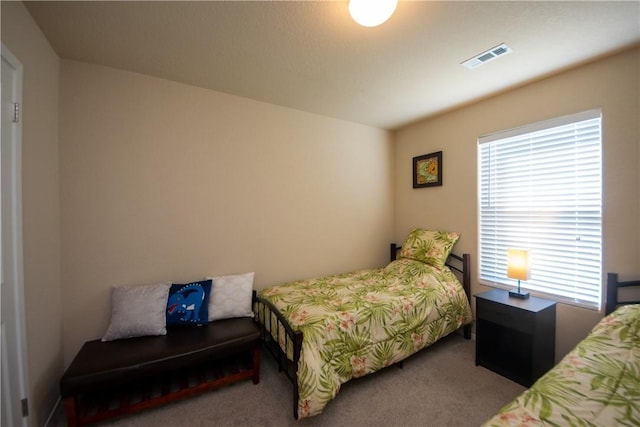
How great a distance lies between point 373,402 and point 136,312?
1914 millimetres

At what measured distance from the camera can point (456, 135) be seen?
9.95ft

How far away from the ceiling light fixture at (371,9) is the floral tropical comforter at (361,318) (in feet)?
6.34

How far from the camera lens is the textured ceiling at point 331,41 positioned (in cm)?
154

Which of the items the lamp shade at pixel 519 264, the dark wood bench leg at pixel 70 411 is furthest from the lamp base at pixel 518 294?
the dark wood bench leg at pixel 70 411

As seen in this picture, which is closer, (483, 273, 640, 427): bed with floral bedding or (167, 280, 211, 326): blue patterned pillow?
(483, 273, 640, 427): bed with floral bedding

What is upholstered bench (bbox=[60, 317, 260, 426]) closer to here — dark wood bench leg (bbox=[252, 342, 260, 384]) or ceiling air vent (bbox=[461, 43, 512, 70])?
dark wood bench leg (bbox=[252, 342, 260, 384])

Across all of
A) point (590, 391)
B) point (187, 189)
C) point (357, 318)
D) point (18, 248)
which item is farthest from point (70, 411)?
point (590, 391)

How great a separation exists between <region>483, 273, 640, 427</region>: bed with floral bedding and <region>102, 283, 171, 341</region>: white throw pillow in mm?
2165

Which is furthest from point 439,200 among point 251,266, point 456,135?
point 251,266

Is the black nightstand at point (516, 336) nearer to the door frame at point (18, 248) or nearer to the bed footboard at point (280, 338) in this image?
the bed footboard at point (280, 338)

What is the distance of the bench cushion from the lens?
1578 millimetres

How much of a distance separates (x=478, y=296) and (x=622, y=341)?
995mm

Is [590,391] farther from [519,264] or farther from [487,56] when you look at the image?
[487,56]

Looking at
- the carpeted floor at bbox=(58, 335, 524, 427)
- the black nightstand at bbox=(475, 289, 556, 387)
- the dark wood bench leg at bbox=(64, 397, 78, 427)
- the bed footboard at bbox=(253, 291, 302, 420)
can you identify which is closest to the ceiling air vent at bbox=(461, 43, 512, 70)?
the black nightstand at bbox=(475, 289, 556, 387)
